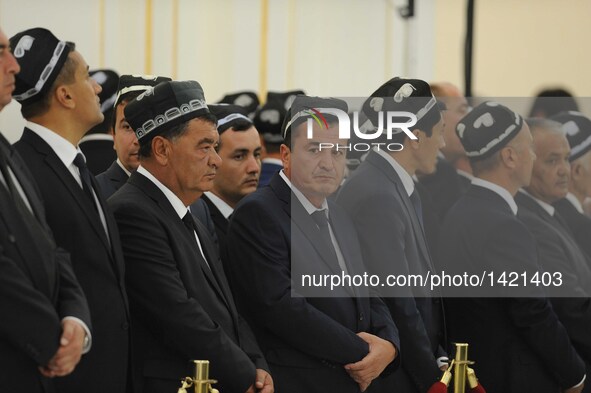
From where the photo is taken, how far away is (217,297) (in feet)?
12.7

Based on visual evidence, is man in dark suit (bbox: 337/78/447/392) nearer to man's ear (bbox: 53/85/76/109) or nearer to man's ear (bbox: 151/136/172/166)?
man's ear (bbox: 151/136/172/166)

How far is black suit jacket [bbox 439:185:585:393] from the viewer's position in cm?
474

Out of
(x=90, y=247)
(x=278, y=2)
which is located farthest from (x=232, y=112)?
(x=278, y=2)

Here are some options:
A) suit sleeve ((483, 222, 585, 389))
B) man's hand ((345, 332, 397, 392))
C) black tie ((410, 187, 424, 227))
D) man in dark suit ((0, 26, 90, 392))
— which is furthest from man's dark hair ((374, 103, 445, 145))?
man in dark suit ((0, 26, 90, 392))

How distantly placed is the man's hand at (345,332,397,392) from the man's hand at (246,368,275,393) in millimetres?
381

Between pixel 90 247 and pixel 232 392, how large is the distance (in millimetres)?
679

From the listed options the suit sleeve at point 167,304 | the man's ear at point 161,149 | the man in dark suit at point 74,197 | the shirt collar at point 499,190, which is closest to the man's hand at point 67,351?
the man in dark suit at point 74,197

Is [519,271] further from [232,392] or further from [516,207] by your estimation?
[232,392]

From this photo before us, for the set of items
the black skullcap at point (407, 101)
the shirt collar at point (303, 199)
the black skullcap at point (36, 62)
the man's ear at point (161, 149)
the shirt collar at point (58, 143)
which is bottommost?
the shirt collar at point (303, 199)

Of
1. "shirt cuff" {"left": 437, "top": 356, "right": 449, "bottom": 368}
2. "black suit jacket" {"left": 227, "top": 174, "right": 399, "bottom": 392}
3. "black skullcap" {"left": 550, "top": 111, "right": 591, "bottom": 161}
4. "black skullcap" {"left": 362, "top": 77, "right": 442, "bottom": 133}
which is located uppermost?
"black skullcap" {"left": 362, "top": 77, "right": 442, "bottom": 133}

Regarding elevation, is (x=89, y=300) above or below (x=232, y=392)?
above

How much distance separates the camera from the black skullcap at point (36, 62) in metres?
3.56

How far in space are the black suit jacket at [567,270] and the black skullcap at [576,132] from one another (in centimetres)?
62

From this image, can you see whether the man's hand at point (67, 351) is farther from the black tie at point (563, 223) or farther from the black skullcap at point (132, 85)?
the black tie at point (563, 223)
